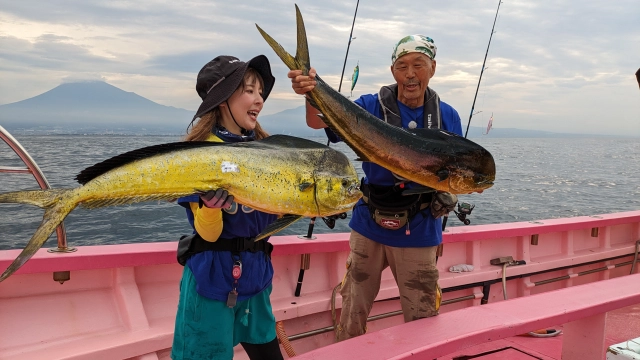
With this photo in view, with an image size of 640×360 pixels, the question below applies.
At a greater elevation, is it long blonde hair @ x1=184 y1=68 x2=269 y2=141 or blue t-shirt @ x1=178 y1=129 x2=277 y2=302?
long blonde hair @ x1=184 y1=68 x2=269 y2=141

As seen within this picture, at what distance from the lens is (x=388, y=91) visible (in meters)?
3.08

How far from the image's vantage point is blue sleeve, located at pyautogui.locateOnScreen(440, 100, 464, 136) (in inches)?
118

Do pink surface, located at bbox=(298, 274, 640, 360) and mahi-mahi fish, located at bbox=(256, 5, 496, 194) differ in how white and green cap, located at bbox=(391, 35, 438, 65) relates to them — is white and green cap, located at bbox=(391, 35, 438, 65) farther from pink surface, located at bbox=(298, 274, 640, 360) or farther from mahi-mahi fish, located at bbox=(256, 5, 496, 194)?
pink surface, located at bbox=(298, 274, 640, 360)

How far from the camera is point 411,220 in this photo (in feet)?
9.79

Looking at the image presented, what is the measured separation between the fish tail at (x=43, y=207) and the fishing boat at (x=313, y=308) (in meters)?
1.18

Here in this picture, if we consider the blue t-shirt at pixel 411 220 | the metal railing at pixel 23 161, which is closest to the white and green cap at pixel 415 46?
the blue t-shirt at pixel 411 220

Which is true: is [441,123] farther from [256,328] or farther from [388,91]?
[256,328]

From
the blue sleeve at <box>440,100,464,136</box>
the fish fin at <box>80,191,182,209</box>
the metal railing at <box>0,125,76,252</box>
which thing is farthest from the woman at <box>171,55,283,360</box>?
the blue sleeve at <box>440,100,464,136</box>

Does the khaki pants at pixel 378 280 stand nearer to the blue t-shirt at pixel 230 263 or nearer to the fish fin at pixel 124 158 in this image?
the blue t-shirt at pixel 230 263

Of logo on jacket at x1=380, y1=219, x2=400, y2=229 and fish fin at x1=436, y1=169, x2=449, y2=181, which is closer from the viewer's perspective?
fish fin at x1=436, y1=169, x2=449, y2=181

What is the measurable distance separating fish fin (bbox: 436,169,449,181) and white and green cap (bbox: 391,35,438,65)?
46.7 inches

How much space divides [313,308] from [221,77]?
2.32 metres

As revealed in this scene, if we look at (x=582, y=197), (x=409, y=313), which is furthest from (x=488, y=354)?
(x=582, y=197)

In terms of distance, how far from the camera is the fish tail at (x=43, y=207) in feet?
4.36
